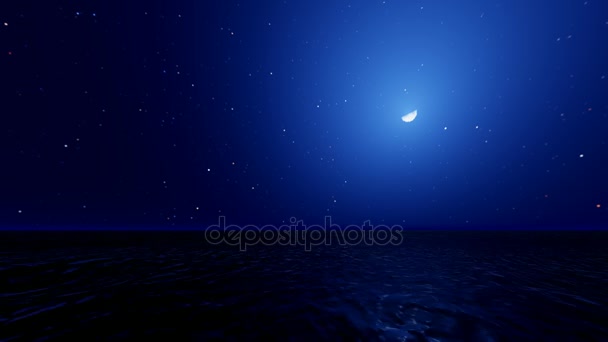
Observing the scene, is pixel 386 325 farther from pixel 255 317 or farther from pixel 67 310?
pixel 67 310

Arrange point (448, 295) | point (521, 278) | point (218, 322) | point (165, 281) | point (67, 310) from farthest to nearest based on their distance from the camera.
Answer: point (521, 278) < point (165, 281) < point (448, 295) < point (67, 310) < point (218, 322)

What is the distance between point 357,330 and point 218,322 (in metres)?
2.41

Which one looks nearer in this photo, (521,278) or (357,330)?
(357,330)

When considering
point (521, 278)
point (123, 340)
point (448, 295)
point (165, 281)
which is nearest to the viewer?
point (123, 340)

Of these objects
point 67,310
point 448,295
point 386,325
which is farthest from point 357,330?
point 67,310

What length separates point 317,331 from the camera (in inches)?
149

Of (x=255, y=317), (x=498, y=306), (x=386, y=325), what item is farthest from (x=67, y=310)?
(x=498, y=306)

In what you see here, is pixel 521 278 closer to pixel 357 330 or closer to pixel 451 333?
pixel 451 333

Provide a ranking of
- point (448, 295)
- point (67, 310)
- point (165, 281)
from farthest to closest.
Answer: point (165, 281) → point (448, 295) → point (67, 310)

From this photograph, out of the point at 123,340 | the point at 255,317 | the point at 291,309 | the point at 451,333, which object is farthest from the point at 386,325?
the point at 123,340

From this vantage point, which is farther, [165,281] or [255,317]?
[165,281]

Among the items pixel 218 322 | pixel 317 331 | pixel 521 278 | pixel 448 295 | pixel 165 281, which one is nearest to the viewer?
pixel 317 331

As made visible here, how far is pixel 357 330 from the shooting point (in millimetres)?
3828

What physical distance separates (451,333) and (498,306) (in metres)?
2.22
